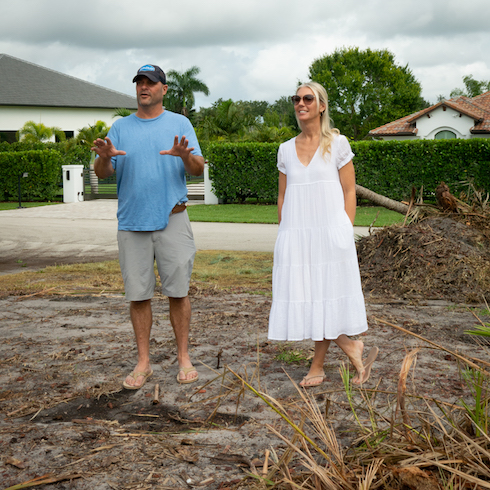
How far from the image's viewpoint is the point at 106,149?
3.57m

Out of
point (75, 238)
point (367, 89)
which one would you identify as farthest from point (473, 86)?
point (75, 238)

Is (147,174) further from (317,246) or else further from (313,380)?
(313,380)

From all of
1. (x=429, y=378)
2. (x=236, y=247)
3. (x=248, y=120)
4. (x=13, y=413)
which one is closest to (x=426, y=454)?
(x=429, y=378)

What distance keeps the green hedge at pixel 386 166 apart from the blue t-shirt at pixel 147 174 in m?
16.7

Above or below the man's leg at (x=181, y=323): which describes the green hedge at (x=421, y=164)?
above

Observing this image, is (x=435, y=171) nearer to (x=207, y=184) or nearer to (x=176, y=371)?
(x=207, y=184)

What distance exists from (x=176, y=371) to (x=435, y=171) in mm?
18365

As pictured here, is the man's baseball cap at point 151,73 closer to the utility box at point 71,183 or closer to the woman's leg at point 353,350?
the woman's leg at point 353,350

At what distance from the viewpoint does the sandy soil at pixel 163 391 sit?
2.57 meters

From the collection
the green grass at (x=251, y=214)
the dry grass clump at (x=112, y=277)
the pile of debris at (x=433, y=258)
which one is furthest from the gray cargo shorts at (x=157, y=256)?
the green grass at (x=251, y=214)

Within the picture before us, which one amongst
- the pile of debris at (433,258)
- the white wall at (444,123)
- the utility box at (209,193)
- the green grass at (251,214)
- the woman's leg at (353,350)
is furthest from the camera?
the white wall at (444,123)

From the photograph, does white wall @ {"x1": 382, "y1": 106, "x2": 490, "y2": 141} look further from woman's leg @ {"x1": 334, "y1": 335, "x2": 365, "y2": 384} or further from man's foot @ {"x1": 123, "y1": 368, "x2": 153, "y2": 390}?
man's foot @ {"x1": 123, "y1": 368, "x2": 153, "y2": 390}

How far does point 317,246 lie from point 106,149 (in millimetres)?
1457

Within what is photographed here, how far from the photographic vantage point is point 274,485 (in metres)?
1.96
